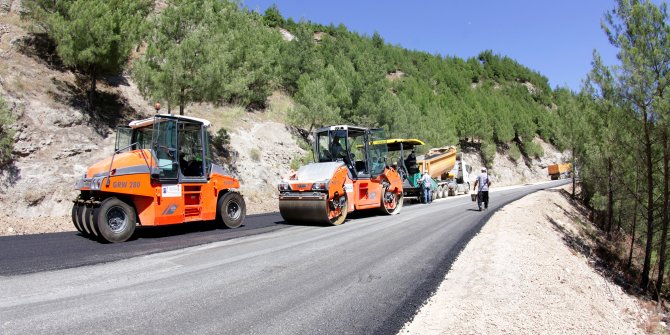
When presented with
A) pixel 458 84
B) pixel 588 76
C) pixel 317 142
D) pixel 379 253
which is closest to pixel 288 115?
pixel 317 142

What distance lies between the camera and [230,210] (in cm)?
1098

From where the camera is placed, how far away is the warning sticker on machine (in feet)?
30.2

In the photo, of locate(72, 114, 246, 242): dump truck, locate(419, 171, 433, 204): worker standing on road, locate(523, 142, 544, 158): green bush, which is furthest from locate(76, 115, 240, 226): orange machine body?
locate(523, 142, 544, 158): green bush

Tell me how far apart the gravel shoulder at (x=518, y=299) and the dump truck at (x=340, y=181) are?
13.5 ft

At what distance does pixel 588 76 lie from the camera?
12484 mm

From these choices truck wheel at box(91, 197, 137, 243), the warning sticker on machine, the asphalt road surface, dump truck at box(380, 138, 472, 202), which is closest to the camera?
the asphalt road surface

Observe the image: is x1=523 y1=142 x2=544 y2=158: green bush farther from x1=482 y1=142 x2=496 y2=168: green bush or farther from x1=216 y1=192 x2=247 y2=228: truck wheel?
x1=216 y1=192 x2=247 y2=228: truck wheel

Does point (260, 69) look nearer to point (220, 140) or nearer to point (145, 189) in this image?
point (220, 140)

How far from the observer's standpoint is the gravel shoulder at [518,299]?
442 cm

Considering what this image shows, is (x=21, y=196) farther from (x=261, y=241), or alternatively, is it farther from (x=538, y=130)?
(x=538, y=130)

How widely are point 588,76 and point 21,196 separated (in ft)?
58.2

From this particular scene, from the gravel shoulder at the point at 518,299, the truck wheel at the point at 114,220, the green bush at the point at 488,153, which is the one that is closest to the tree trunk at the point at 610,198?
the gravel shoulder at the point at 518,299

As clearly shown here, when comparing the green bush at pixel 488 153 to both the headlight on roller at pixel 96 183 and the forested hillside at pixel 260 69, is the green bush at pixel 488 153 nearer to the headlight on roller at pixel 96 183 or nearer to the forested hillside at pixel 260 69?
the forested hillside at pixel 260 69

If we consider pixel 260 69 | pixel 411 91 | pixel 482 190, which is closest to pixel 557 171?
pixel 411 91
